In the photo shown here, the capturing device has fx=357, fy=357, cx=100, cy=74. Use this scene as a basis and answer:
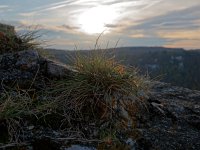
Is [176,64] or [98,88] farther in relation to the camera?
[176,64]

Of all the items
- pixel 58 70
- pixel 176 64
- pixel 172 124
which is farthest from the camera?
pixel 176 64

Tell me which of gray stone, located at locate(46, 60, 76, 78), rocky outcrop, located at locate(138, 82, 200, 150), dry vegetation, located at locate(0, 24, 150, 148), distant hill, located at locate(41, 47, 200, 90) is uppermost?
gray stone, located at locate(46, 60, 76, 78)

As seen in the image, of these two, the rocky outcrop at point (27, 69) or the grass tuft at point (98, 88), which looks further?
the rocky outcrop at point (27, 69)

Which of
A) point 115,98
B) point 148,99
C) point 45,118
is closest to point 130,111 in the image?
point 115,98

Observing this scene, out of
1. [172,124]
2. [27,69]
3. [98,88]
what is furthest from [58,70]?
[172,124]

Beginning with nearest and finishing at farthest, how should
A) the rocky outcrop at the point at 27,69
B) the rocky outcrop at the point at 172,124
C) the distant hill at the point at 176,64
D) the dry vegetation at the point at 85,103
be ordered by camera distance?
the dry vegetation at the point at 85,103, the rocky outcrop at the point at 172,124, the rocky outcrop at the point at 27,69, the distant hill at the point at 176,64

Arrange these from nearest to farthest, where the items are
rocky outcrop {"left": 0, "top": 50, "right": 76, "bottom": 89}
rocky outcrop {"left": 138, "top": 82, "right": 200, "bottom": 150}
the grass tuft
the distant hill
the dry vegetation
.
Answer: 1. the dry vegetation
2. rocky outcrop {"left": 138, "top": 82, "right": 200, "bottom": 150}
3. the grass tuft
4. rocky outcrop {"left": 0, "top": 50, "right": 76, "bottom": 89}
5. the distant hill

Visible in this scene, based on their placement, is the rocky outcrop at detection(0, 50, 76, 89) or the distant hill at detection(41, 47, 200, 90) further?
the distant hill at detection(41, 47, 200, 90)

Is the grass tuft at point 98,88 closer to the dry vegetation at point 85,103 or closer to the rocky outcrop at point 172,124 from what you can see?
the dry vegetation at point 85,103

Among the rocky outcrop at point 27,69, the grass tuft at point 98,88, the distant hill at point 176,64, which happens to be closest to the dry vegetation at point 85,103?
the grass tuft at point 98,88

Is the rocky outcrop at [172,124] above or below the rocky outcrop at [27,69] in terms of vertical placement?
below

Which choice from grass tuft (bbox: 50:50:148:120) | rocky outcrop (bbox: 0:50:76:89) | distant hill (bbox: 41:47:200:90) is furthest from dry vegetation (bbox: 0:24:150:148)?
distant hill (bbox: 41:47:200:90)

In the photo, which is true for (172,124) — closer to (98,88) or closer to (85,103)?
(98,88)

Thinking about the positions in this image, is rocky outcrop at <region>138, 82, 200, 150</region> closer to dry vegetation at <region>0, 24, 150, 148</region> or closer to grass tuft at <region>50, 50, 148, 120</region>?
dry vegetation at <region>0, 24, 150, 148</region>
